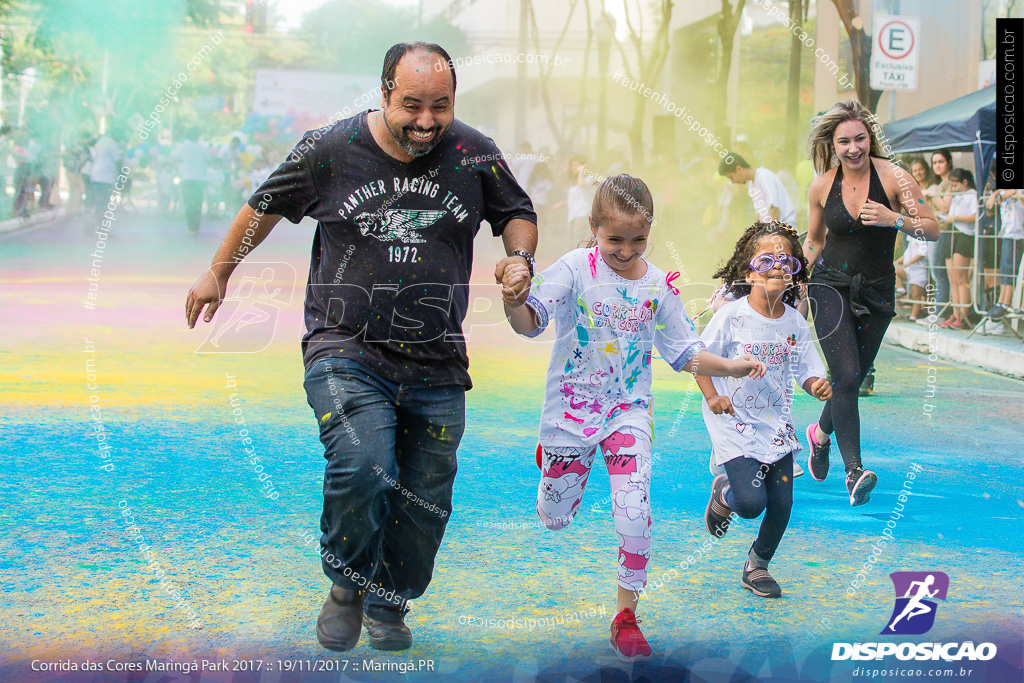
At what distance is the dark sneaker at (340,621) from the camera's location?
2922mm

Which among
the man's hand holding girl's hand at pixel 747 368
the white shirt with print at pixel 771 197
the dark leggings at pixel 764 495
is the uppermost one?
the white shirt with print at pixel 771 197

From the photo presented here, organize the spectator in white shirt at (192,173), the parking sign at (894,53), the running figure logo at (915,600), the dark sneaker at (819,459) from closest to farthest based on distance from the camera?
the running figure logo at (915,600)
the dark sneaker at (819,459)
the parking sign at (894,53)
the spectator in white shirt at (192,173)

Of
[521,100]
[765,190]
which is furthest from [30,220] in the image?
[765,190]

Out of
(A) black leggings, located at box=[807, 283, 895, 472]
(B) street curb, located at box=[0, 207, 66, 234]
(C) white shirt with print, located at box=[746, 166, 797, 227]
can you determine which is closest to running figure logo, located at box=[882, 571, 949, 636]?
(A) black leggings, located at box=[807, 283, 895, 472]

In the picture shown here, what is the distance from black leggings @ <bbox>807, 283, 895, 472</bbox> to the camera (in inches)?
188

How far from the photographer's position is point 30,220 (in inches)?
779

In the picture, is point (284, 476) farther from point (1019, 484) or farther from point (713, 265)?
point (713, 265)

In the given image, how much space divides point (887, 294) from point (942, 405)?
288 cm

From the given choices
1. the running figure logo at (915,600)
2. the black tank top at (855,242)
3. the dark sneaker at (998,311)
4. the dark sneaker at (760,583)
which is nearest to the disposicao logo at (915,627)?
the running figure logo at (915,600)

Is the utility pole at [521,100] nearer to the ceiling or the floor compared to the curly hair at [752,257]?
nearer to the ceiling

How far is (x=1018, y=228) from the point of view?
32.8 feet

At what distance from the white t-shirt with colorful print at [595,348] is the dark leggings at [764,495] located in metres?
0.49

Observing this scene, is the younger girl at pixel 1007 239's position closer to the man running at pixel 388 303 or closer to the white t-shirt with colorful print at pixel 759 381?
the white t-shirt with colorful print at pixel 759 381

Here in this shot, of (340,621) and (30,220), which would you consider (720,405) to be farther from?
(30,220)
